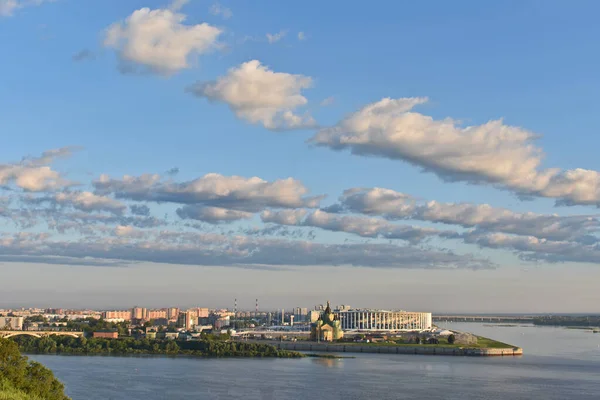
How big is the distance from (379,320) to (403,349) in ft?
130

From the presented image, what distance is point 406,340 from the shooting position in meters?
70.7

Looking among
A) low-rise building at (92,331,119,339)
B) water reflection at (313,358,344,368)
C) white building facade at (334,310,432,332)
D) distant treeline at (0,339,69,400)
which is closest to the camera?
distant treeline at (0,339,69,400)

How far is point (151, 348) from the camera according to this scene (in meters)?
58.2

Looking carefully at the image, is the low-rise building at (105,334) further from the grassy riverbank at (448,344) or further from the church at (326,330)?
the grassy riverbank at (448,344)

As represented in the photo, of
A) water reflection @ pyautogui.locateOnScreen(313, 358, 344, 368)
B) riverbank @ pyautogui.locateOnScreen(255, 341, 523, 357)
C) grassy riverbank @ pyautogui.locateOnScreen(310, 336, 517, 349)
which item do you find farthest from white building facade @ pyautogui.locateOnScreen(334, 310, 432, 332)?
water reflection @ pyautogui.locateOnScreen(313, 358, 344, 368)

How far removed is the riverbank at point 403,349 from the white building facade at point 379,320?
33.8 m

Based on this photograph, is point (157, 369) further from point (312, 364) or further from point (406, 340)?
point (406, 340)

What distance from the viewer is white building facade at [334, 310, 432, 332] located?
332ft

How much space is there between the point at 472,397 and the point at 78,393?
1546 centimetres

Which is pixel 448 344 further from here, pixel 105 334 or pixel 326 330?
pixel 105 334

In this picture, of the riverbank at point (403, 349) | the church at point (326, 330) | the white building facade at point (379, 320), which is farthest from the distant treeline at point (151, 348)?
the white building facade at point (379, 320)

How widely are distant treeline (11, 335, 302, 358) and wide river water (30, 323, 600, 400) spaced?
4.15 metres

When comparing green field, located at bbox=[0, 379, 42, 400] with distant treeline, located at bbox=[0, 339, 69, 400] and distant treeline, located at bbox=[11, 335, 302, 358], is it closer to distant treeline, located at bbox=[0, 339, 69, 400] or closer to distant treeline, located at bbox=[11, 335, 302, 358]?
distant treeline, located at bbox=[0, 339, 69, 400]

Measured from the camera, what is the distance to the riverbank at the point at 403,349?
5864cm
